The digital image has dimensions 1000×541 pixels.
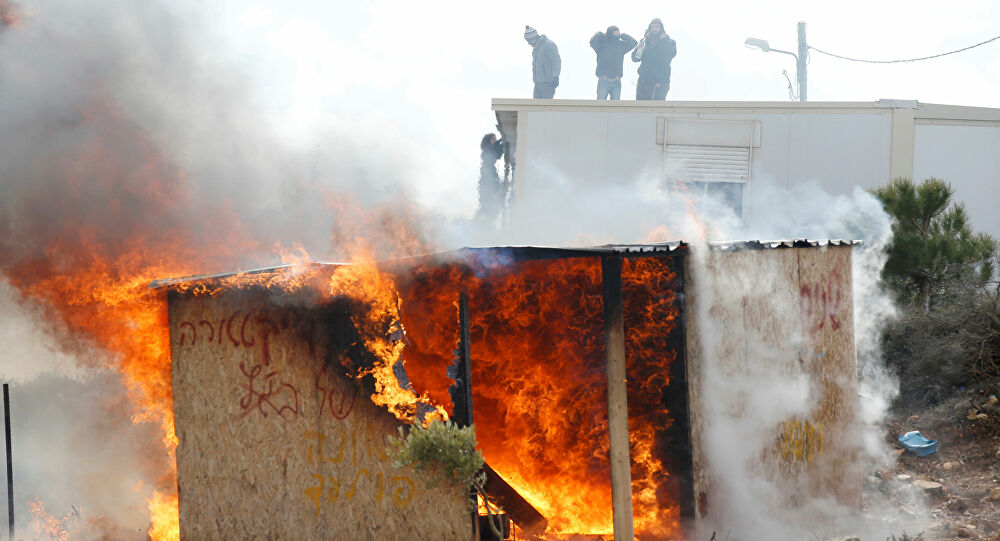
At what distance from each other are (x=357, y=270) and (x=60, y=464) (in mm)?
4960

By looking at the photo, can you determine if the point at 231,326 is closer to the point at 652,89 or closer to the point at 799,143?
the point at 652,89

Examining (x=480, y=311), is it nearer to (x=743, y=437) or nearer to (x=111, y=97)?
(x=743, y=437)

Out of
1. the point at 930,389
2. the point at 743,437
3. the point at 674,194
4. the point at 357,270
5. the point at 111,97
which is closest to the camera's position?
the point at 357,270

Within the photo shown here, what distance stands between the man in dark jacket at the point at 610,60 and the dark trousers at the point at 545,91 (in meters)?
0.99

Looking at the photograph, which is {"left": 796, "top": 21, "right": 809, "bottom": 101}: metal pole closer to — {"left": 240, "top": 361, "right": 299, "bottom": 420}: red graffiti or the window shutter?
the window shutter

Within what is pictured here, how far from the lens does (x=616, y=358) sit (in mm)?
6793

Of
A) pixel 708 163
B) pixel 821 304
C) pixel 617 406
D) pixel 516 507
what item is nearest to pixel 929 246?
pixel 708 163

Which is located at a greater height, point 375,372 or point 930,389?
point 375,372

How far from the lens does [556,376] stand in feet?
28.2

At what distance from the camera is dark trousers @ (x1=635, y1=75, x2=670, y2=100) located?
16.3m

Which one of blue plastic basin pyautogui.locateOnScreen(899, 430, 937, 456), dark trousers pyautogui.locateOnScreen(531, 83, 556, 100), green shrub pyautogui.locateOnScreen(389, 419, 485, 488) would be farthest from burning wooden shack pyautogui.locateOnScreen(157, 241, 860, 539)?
dark trousers pyautogui.locateOnScreen(531, 83, 556, 100)

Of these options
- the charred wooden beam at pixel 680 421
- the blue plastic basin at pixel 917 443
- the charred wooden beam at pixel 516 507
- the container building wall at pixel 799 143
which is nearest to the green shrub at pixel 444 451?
the charred wooden beam at pixel 516 507

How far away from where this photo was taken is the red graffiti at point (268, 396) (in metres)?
6.81

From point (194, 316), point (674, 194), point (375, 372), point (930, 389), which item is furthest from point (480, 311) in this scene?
point (674, 194)
